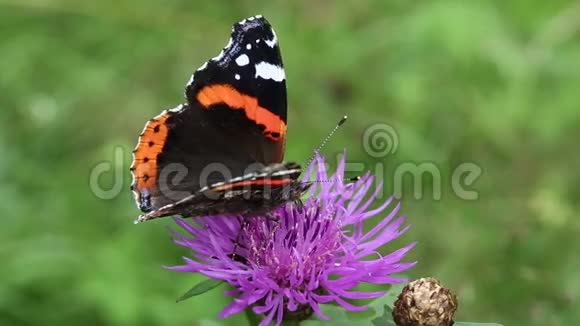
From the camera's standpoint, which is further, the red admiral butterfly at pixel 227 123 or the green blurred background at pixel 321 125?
the green blurred background at pixel 321 125

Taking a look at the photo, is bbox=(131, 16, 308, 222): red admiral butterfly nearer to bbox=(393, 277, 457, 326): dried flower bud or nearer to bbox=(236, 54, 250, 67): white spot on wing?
bbox=(236, 54, 250, 67): white spot on wing

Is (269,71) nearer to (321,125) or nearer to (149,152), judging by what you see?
(149,152)

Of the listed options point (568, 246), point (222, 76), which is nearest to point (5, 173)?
point (222, 76)

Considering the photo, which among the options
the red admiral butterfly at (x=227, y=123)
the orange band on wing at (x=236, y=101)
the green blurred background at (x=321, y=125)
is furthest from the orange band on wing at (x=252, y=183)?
the green blurred background at (x=321, y=125)

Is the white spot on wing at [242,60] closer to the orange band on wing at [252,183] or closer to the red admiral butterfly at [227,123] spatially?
the red admiral butterfly at [227,123]

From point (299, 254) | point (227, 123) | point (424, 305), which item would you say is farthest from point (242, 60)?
point (424, 305)

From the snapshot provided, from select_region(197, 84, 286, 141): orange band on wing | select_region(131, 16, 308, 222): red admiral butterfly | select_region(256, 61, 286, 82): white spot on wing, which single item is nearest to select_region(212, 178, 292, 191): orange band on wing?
select_region(131, 16, 308, 222): red admiral butterfly

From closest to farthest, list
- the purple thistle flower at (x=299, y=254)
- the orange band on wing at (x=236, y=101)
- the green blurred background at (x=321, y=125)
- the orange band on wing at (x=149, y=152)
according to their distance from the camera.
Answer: the purple thistle flower at (x=299, y=254)
the orange band on wing at (x=149, y=152)
the orange band on wing at (x=236, y=101)
the green blurred background at (x=321, y=125)

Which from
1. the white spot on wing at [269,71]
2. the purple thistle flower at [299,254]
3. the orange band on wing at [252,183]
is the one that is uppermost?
the white spot on wing at [269,71]
